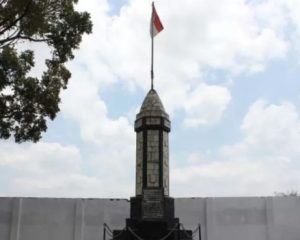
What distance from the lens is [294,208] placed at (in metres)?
14.3

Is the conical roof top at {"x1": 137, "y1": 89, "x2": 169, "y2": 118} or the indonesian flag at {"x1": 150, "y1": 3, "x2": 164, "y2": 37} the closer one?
the conical roof top at {"x1": 137, "y1": 89, "x2": 169, "y2": 118}

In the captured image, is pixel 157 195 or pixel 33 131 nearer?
pixel 33 131

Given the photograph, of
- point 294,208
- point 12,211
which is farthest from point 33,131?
point 294,208

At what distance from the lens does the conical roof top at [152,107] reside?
12016mm

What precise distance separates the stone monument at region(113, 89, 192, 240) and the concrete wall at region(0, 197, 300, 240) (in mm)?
2838

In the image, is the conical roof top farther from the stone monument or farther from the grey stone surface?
the grey stone surface

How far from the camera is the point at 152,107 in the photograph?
12.1m

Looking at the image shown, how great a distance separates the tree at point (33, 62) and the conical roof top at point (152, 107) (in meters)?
2.13

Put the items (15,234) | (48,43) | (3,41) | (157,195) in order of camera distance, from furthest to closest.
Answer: (15,234), (157,195), (48,43), (3,41)

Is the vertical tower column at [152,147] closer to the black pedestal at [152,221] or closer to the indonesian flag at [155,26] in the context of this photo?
the black pedestal at [152,221]

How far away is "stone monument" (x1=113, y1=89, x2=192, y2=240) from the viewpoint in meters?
11.1

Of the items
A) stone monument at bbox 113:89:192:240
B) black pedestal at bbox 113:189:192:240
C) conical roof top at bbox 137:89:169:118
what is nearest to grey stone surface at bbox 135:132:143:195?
stone monument at bbox 113:89:192:240

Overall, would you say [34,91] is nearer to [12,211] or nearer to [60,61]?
[60,61]

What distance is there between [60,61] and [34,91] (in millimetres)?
816
